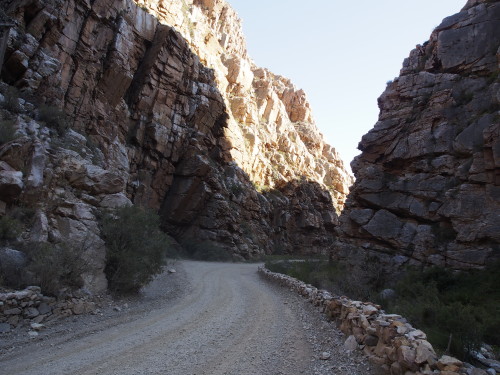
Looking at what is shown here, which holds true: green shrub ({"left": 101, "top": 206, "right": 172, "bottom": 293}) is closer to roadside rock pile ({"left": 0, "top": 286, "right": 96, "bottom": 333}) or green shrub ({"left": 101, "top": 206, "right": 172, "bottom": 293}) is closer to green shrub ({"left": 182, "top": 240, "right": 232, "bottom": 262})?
roadside rock pile ({"left": 0, "top": 286, "right": 96, "bottom": 333})

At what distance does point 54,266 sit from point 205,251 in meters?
29.3

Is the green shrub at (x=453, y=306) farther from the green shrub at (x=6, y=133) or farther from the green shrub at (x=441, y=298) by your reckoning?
the green shrub at (x=6, y=133)

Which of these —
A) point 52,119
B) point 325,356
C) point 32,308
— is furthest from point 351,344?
point 52,119

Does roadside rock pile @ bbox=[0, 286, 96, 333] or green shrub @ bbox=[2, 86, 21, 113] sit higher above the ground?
green shrub @ bbox=[2, 86, 21, 113]

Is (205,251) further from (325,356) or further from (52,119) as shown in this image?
(325,356)

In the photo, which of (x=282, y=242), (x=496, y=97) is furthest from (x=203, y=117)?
(x=496, y=97)

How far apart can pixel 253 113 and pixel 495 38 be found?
42.1 metres

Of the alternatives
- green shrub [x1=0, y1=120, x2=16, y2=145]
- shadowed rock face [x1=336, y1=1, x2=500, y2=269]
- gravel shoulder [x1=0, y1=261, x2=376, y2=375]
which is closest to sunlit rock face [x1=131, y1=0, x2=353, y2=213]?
shadowed rock face [x1=336, y1=1, x2=500, y2=269]

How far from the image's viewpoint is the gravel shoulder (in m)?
6.28

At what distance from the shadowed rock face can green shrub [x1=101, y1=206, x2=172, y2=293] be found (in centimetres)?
1496

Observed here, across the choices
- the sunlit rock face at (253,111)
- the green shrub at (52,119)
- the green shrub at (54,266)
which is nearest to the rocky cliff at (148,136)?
the green shrub at (52,119)

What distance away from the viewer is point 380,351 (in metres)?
6.21

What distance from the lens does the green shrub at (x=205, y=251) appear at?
36969 mm

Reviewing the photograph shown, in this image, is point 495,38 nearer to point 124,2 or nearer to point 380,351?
Result: point 380,351
